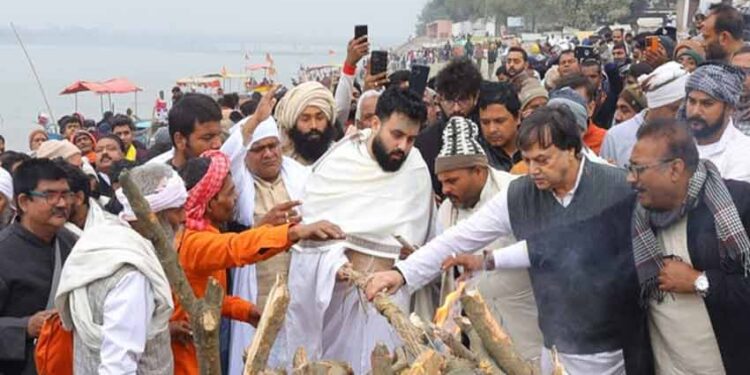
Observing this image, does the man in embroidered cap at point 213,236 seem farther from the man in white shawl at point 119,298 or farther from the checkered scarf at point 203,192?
the man in white shawl at point 119,298

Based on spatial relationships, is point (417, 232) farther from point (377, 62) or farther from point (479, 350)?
point (377, 62)

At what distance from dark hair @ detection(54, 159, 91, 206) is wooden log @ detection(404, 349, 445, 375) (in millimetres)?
2465

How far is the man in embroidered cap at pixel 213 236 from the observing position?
13.1ft

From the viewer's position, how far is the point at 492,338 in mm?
2891

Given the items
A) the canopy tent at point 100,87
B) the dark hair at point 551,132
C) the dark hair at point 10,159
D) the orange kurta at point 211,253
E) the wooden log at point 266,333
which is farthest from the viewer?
the canopy tent at point 100,87

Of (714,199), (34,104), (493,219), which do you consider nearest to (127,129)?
(493,219)

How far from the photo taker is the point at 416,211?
4734 mm

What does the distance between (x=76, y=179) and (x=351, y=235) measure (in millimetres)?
1402

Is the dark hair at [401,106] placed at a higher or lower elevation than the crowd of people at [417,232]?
higher

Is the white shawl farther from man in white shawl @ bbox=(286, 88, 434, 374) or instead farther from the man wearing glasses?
man in white shawl @ bbox=(286, 88, 434, 374)

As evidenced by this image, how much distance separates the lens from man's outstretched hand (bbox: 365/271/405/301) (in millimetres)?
3984

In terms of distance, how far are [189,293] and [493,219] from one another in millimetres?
1467

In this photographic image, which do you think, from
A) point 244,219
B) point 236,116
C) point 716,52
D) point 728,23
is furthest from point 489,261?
point 236,116

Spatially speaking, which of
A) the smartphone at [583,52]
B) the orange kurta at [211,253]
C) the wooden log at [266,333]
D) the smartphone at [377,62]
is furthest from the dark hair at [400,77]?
the wooden log at [266,333]
